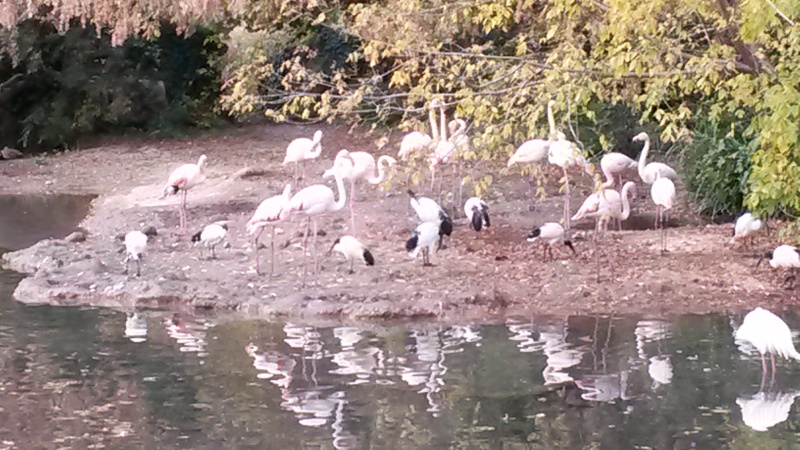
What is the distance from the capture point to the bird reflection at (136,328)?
9.62m

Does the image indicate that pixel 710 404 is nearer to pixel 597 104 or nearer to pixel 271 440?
pixel 271 440

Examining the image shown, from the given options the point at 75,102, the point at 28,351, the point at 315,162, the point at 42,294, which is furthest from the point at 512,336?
the point at 75,102

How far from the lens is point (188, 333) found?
385 inches

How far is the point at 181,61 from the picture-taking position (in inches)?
1099

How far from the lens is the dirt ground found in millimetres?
10516

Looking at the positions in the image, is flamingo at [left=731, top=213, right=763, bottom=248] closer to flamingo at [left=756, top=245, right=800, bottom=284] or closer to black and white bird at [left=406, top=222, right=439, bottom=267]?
flamingo at [left=756, top=245, right=800, bottom=284]

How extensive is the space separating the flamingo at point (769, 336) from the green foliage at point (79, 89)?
18574mm

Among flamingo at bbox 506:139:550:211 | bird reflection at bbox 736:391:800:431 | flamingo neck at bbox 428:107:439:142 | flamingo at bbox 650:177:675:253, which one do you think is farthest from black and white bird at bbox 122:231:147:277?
bird reflection at bbox 736:391:800:431

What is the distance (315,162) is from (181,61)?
29.1ft

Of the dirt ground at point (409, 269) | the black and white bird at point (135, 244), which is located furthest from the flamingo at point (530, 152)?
the black and white bird at point (135, 244)

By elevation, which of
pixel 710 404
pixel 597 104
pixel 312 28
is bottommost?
pixel 710 404

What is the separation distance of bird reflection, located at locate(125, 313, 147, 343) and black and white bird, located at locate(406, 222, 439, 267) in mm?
2723

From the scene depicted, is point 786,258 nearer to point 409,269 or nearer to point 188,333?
point 409,269

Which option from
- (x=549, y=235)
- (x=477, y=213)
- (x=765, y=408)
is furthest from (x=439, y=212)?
(x=765, y=408)
